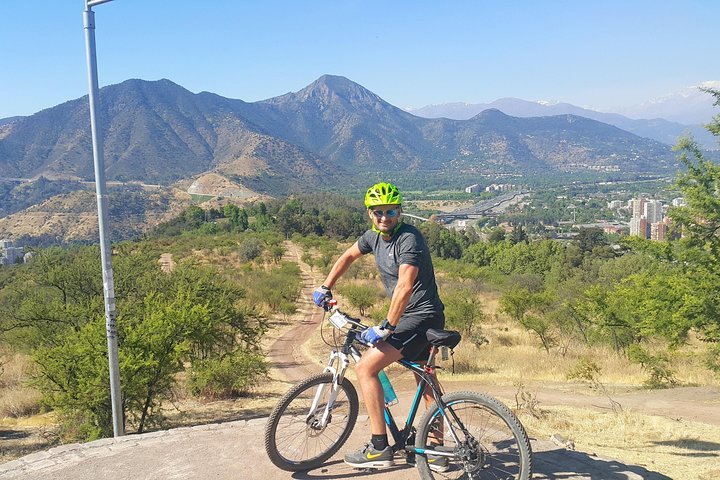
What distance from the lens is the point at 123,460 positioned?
17.1 feet

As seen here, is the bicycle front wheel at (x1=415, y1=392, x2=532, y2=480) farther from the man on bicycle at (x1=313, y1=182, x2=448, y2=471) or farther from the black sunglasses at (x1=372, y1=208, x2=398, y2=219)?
the black sunglasses at (x1=372, y1=208, x2=398, y2=219)

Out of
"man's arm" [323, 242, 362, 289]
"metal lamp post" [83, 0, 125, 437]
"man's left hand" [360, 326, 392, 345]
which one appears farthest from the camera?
"metal lamp post" [83, 0, 125, 437]

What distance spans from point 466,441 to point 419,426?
1.21 feet

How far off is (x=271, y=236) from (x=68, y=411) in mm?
51687

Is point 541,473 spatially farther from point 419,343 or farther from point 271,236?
point 271,236

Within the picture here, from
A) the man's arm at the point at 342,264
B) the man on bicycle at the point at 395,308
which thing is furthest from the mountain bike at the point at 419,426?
the man's arm at the point at 342,264

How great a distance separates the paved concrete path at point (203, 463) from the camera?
4863 mm

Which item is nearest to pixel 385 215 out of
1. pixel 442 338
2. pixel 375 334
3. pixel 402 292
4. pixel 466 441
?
pixel 402 292

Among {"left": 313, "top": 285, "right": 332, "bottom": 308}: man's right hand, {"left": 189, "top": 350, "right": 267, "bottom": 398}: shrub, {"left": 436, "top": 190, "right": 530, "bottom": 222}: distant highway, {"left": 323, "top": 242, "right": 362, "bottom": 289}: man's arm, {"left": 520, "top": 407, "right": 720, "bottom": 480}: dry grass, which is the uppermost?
{"left": 323, "top": 242, "right": 362, "bottom": 289}: man's arm

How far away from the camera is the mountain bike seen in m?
4.36

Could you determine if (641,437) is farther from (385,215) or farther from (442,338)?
(385,215)

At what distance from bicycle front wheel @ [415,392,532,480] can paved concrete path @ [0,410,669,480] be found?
1.32ft

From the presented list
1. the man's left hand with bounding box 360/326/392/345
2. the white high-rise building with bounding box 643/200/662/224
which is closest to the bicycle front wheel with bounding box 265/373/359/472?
the man's left hand with bounding box 360/326/392/345

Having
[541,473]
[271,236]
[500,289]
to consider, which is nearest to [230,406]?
[541,473]
